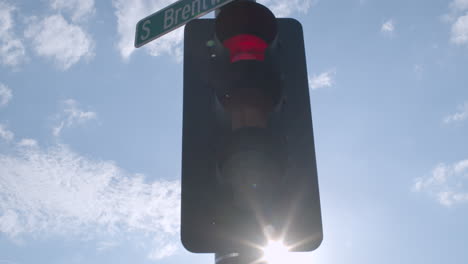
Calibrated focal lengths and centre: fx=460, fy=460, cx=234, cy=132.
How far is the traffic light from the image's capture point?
169 centimetres

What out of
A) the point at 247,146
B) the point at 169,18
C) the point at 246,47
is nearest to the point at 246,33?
the point at 246,47

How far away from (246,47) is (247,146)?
522 mm

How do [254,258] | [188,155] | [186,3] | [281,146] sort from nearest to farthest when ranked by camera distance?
[254,258], [281,146], [188,155], [186,3]

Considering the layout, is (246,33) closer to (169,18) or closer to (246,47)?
(246,47)

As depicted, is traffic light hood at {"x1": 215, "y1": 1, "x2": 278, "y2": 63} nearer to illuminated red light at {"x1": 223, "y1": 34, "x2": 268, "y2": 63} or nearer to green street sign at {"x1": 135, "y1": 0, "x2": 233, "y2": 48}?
illuminated red light at {"x1": 223, "y1": 34, "x2": 268, "y2": 63}

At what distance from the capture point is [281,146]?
1.78 metres

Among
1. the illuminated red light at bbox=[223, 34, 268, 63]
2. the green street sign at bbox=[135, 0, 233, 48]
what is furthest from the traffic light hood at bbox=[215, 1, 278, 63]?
the green street sign at bbox=[135, 0, 233, 48]

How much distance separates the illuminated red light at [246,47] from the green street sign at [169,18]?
43 cm

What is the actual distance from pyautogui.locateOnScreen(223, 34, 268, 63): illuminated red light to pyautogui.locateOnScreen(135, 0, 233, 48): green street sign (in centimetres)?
43

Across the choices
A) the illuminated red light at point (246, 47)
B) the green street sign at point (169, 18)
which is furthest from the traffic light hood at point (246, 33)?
the green street sign at point (169, 18)

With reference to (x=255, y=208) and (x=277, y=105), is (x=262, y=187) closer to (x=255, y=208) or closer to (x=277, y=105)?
(x=255, y=208)

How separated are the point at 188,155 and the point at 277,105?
437 mm

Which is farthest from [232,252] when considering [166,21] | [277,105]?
[166,21]

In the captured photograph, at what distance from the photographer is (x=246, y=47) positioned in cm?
199
